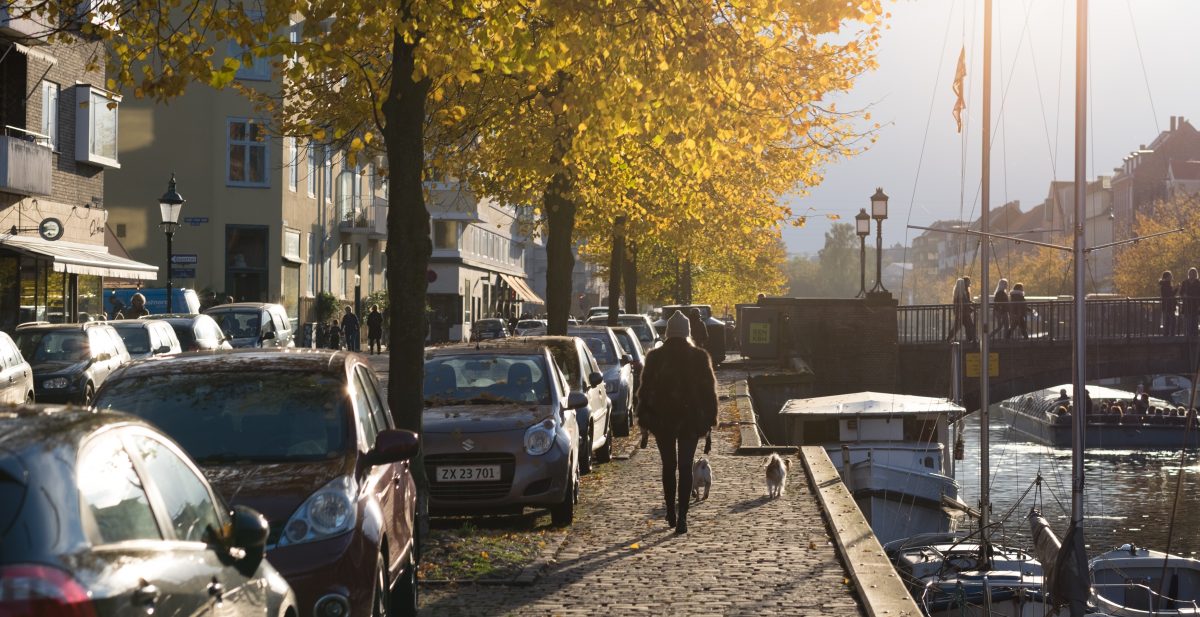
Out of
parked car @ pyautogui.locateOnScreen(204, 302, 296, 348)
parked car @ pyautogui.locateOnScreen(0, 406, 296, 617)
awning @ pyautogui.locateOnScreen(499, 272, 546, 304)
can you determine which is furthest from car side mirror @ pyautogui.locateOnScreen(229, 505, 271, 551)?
awning @ pyautogui.locateOnScreen(499, 272, 546, 304)

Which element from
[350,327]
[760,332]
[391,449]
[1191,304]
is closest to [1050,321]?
[1191,304]

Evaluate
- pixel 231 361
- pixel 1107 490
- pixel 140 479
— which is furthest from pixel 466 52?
pixel 1107 490

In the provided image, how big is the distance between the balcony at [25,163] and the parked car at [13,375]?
11089 mm

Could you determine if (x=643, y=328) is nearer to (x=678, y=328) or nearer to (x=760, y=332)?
(x=760, y=332)

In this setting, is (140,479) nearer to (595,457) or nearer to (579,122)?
(579,122)

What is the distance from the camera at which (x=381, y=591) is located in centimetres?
795

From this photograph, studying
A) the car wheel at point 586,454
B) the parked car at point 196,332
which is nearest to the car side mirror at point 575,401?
the car wheel at point 586,454

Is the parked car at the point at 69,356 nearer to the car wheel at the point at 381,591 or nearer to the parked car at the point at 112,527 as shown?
the car wheel at the point at 381,591

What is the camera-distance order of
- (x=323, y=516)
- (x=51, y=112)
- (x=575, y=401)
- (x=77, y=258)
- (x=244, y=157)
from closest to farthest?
1. (x=323, y=516)
2. (x=575, y=401)
3. (x=77, y=258)
4. (x=51, y=112)
5. (x=244, y=157)

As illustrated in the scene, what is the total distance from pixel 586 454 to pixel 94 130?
2367 centimetres

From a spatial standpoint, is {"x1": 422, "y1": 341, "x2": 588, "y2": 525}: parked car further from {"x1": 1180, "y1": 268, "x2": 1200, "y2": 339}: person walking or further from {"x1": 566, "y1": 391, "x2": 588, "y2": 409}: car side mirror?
{"x1": 1180, "y1": 268, "x2": 1200, "y2": 339}: person walking

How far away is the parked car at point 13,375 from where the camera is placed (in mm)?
20844

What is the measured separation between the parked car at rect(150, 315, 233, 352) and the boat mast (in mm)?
14371

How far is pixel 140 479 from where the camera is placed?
14.8 feet
